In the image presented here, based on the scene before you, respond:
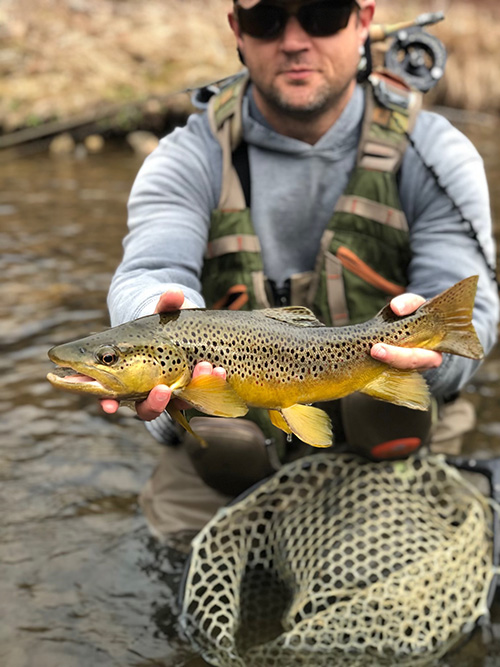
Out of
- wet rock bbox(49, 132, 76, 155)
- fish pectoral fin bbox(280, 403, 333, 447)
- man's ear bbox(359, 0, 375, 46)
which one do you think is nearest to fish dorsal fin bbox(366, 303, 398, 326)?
fish pectoral fin bbox(280, 403, 333, 447)

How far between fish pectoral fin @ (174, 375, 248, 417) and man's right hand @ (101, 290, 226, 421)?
4 centimetres

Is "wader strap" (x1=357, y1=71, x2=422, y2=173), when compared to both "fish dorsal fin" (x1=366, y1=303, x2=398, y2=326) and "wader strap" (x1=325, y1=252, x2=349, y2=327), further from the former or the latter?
"fish dorsal fin" (x1=366, y1=303, x2=398, y2=326)

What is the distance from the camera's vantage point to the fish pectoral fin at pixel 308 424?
2316 mm

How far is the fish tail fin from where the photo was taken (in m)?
2.43

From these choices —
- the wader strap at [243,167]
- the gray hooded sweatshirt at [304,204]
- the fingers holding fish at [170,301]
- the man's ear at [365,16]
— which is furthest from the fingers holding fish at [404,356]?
the man's ear at [365,16]

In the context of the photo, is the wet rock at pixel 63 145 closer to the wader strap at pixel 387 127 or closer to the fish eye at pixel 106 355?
the wader strap at pixel 387 127

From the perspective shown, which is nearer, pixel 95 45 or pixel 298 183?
pixel 298 183

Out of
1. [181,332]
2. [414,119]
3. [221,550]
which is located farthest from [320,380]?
[414,119]

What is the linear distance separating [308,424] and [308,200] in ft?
4.71

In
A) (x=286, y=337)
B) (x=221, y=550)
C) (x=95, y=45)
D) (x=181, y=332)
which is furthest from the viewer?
(x=95, y=45)

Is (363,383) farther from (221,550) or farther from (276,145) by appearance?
(276,145)

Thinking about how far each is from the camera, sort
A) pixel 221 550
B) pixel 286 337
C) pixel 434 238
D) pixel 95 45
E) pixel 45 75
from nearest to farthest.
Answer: pixel 286 337, pixel 221 550, pixel 434 238, pixel 45 75, pixel 95 45

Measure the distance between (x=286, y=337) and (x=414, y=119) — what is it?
152cm

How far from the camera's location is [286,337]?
234cm
